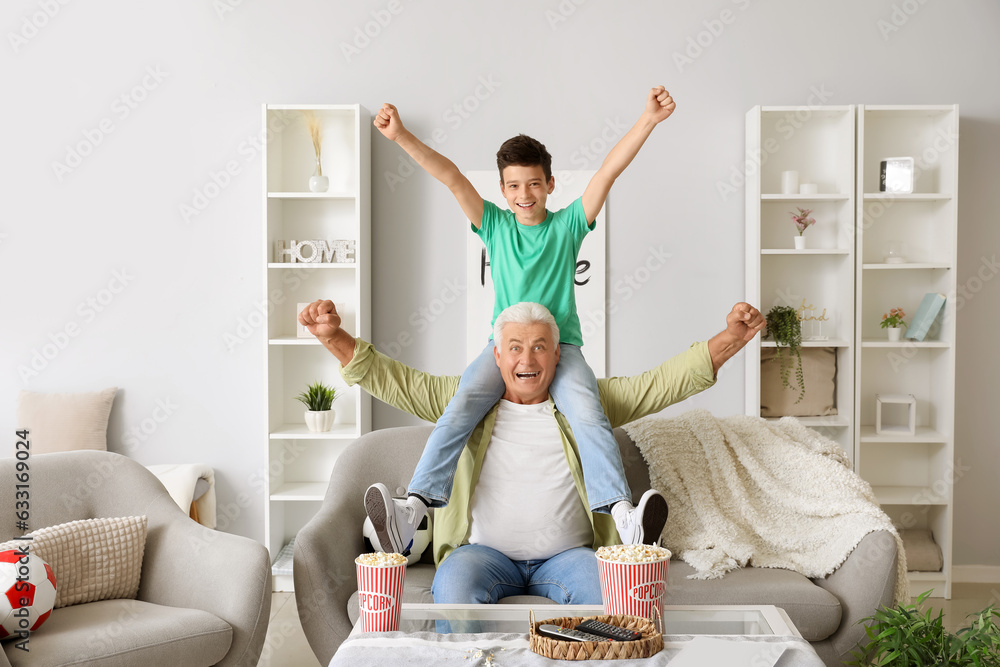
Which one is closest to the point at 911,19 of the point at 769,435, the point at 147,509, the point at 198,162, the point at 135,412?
the point at 769,435

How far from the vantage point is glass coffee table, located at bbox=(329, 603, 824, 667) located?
4.62 ft

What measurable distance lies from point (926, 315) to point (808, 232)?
60 centimetres

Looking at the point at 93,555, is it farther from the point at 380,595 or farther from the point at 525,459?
the point at 525,459

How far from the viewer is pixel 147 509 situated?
2279mm

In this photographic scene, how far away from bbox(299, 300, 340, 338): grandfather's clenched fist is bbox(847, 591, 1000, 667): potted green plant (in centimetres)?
158

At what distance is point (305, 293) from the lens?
3.60 meters

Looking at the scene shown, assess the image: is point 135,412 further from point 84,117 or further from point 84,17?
point 84,17

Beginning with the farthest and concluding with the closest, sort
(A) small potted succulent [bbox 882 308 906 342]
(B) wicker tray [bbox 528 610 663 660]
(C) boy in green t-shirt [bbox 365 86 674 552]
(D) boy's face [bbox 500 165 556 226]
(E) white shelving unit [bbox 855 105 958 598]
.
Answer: (A) small potted succulent [bbox 882 308 906 342], (E) white shelving unit [bbox 855 105 958 598], (D) boy's face [bbox 500 165 556 226], (C) boy in green t-shirt [bbox 365 86 674 552], (B) wicker tray [bbox 528 610 663 660]

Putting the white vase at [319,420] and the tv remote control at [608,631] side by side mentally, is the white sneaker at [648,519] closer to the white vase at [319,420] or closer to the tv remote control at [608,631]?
the tv remote control at [608,631]

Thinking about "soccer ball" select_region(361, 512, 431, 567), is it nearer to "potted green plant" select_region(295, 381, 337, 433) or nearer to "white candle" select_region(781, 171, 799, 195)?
Result: "potted green plant" select_region(295, 381, 337, 433)

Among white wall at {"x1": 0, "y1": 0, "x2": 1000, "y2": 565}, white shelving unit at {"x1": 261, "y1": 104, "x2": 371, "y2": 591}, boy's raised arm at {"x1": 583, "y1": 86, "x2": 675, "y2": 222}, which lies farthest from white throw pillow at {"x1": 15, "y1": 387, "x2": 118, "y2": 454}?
boy's raised arm at {"x1": 583, "y1": 86, "x2": 675, "y2": 222}

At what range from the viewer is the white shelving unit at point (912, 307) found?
3.30 m

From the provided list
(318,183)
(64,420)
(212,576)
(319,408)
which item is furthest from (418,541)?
(64,420)

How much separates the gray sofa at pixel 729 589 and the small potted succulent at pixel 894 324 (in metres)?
1.56
